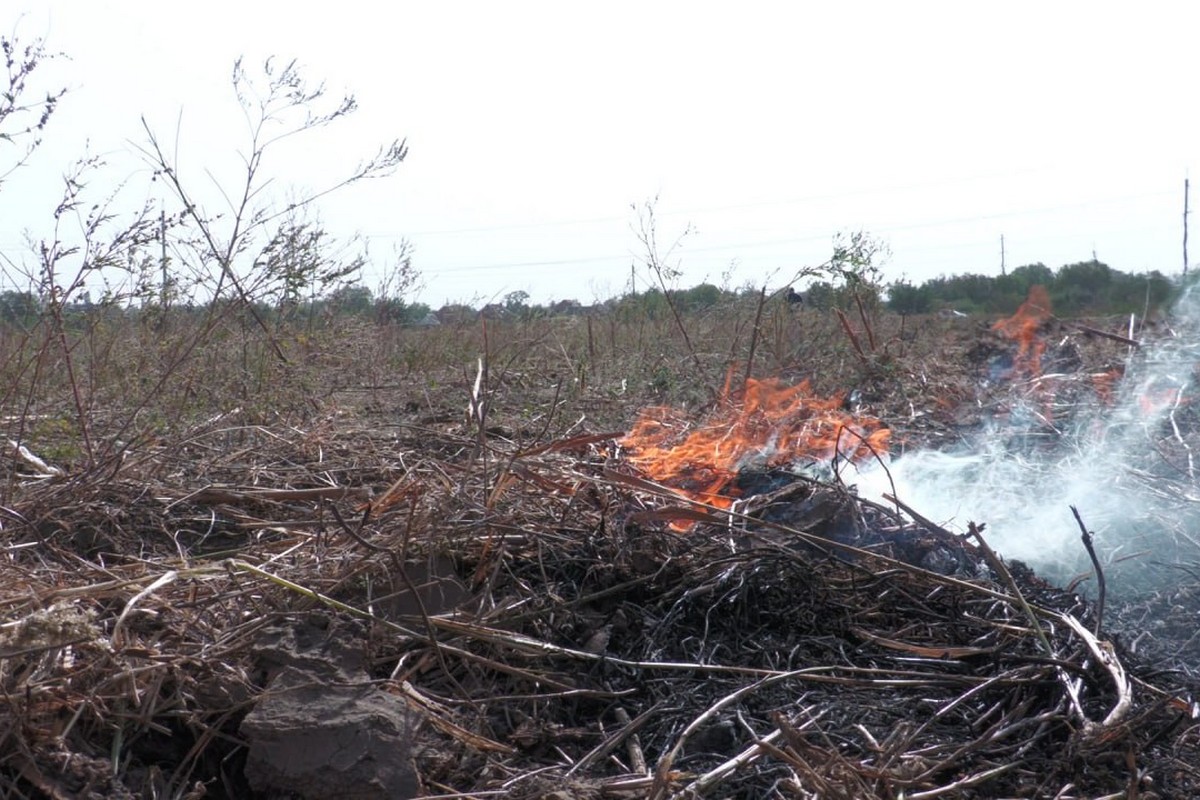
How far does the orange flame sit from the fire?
2.24m

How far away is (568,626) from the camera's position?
9.71 ft

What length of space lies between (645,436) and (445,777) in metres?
3.13

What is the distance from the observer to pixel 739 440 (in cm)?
498

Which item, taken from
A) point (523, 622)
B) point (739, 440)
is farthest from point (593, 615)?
point (739, 440)

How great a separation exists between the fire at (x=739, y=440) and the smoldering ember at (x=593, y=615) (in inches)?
1.2

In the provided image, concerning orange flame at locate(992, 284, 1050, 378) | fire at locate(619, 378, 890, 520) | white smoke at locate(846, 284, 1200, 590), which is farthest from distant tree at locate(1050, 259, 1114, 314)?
fire at locate(619, 378, 890, 520)

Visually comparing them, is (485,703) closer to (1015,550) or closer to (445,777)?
(445,777)

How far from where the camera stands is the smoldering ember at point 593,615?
2352 mm

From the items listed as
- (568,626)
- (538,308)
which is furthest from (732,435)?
(538,308)

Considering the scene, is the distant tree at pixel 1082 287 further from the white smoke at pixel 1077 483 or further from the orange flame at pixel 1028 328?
the white smoke at pixel 1077 483

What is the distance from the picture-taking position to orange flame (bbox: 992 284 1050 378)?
25.9 ft

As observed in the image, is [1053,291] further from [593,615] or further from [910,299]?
[593,615]

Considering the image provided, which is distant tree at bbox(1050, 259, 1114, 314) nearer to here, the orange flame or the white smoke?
the orange flame

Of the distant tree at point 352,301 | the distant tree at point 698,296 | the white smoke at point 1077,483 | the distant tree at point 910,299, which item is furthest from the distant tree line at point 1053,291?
the distant tree at point 352,301
